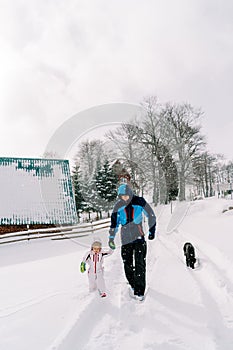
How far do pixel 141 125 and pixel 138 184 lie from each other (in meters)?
6.69

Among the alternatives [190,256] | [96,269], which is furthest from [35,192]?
[96,269]

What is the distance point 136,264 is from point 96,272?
711 millimetres

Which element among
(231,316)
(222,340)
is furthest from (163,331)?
(231,316)

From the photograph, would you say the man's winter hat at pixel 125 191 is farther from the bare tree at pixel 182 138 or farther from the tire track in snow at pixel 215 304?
the bare tree at pixel 182 138

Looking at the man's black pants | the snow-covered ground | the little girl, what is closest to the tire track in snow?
the snow-covered ground

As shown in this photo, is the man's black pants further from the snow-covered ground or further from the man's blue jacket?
the snow-covered ground

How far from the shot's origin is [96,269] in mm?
4980

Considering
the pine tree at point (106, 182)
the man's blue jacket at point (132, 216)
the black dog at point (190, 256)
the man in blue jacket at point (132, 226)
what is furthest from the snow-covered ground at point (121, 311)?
the pine tree at point (106, 182)

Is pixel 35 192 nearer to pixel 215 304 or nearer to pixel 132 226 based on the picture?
pixel 132 226

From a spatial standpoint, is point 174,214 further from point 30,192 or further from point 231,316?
point 231,316

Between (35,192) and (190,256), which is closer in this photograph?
(190,256)

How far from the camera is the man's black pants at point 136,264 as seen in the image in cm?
473

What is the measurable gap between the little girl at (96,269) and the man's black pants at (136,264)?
39 centimetres

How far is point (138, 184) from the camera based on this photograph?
A: 1021 inches
